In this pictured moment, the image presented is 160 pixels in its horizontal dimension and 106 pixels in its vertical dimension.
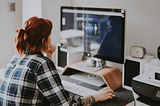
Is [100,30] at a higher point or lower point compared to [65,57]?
higher

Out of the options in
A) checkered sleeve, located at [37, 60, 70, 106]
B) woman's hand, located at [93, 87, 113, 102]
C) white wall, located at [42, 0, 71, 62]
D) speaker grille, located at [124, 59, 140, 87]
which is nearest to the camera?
checkered sleeve, located at [37, 60, 70, 106]

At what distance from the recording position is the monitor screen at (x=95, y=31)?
2549 mm

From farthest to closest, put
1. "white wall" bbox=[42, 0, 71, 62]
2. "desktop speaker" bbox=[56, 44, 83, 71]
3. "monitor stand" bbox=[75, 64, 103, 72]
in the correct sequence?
1. "white wall" bbox=[42, 0, 71, 62]
2. "desktop speaker" bbox=[56, 44, 83, 71]
3. "monitor stand" bbox=[75, 64, 103, 72]

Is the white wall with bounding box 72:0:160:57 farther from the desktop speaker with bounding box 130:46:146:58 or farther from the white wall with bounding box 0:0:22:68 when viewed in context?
the white wall with bounding box 0:0:22:68

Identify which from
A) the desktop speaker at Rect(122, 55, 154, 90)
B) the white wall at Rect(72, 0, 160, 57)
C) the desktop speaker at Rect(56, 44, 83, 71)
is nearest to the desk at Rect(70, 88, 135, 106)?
the desktop speaker at Rect(122, 55, 154, 90)

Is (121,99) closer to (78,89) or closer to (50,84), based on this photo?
(78,89)

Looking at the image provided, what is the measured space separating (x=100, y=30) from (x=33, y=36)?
4.64 ft

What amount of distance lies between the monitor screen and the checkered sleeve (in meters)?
1.34

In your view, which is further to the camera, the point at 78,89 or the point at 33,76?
the point at 78,89

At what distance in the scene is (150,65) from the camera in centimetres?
220

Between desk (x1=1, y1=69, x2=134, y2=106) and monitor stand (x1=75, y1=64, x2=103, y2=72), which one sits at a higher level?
monitor stand (x1=75, y1=64, x2=103, y2=72)

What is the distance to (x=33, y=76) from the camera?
133 cm

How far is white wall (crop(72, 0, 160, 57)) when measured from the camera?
2.70m

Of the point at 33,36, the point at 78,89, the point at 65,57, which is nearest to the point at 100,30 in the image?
the point at 78,89
